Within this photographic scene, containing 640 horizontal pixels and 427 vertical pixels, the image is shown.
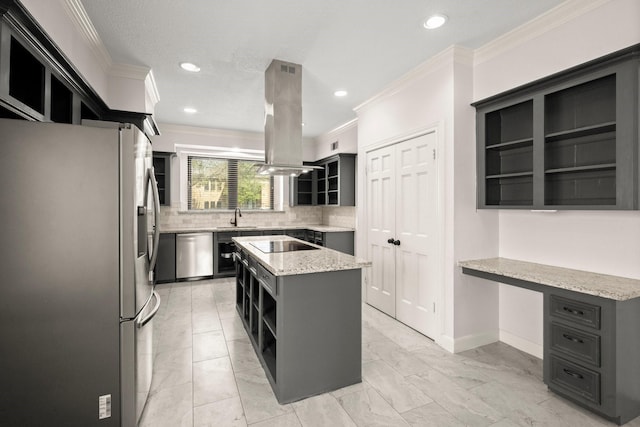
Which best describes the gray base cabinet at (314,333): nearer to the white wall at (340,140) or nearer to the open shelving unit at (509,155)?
the open shelving unit at (509,155)

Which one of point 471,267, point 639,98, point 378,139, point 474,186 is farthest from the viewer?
point 378,139

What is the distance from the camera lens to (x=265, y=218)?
6.68 metres

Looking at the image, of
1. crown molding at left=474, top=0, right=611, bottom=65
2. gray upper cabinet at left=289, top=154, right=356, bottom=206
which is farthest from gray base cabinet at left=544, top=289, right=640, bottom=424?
gray upper cabinet at left=289, top=154, right=356, bottom=206

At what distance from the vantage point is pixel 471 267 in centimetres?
→ 278

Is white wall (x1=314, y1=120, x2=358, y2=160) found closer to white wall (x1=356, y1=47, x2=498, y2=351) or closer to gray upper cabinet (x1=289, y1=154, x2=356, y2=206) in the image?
gray upper cabinet (x1=289, y1=154, x2=356, y2=206)

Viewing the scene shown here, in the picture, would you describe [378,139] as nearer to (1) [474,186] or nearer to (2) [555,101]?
(1) [474,186]

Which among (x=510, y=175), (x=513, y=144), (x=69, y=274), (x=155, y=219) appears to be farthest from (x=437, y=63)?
(x=69, y=274)

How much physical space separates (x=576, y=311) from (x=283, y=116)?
9.61ft

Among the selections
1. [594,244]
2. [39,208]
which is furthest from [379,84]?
[39,208]

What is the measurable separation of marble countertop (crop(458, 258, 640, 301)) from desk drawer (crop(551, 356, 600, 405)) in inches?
20.5

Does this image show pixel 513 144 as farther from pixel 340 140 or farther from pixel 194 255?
pixel 194 255

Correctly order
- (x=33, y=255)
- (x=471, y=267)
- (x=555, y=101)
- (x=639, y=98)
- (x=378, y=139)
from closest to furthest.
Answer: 1. (x=33, y=255)
2. (x=639, y=98)
3. (x=555, y=101)
4. (x=471, y=267)
5. (x=378, y=139)

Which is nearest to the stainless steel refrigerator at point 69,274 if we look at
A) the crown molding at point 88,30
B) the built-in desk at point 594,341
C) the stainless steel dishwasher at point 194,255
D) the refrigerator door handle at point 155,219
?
the refrigerator door handle at point 155,219

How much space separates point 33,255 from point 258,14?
2194 mm
